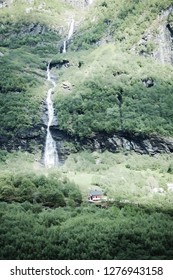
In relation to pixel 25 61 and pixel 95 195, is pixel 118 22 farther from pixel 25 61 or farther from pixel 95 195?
pixel 95 195

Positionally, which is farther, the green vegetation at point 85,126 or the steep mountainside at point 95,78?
the steep mountainside at point 95,78

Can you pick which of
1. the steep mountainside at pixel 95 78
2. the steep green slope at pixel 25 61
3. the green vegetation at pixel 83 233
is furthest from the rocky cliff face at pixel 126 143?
the green vegetation at pixel 83 233

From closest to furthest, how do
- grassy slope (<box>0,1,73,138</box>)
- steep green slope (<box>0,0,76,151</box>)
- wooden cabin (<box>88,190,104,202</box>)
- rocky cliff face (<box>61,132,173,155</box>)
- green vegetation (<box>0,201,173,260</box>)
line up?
1. green vegetation (<box>0,201,173,260</box>)
2. wooden cabin (<box>88,190,104,202</box>)
3. rocky cliff face (<box>61,132,173,155</box>)
4. steep green slope (<box>0,0,76,151</box>)
5. grassy slope (<box>0,1,73,138</box>)

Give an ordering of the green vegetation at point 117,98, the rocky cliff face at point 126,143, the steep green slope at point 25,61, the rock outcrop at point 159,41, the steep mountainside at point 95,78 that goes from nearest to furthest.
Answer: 1. the rocky cliff face at point 126,143
2. the steep mountainside at point 95,78
3. the green vegetation at point 117,98
4. the steep green slope at point 25,61
5. the rock outcrop at point 159,41

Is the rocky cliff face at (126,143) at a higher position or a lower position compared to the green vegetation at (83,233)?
higher

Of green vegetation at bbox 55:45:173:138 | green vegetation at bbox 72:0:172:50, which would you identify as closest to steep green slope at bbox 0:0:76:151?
green vegetation at bbox 55:45:173:138

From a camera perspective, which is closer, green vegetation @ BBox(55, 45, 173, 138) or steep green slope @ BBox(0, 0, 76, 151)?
green vegetation @ BBox(55, 45, 173, 138)

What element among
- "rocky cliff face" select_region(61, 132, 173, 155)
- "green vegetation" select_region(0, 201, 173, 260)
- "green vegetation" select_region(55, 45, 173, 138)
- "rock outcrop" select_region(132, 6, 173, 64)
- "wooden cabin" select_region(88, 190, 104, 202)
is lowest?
"green vegetation" select_region(0, 201, 173, 260)

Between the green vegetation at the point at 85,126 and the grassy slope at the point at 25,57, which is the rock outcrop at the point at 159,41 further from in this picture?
the grassy slope at the point at 25,57

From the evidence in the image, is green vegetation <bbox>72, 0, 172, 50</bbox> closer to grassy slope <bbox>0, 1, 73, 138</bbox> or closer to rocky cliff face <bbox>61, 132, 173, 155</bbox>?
grassy slope <bbox>0, 1, 73, 138</bbox>

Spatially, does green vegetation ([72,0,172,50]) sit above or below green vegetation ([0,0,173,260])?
above

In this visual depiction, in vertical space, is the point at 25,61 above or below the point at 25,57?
below

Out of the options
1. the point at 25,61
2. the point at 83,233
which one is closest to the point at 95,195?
the point at 83,233

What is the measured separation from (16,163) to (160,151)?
60.2 feet
